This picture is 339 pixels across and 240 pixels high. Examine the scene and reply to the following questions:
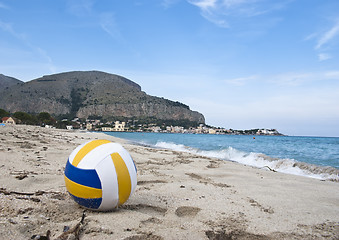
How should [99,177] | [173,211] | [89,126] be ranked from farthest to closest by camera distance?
1. [89,126]
2. [173,211]
3. [99,177]

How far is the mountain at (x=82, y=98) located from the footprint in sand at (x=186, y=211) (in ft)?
368

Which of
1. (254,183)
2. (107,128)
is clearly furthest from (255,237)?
(107,128)

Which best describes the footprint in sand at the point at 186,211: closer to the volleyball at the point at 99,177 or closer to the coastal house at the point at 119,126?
the volleyball at the point at 99,177

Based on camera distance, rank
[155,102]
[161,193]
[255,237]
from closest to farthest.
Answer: [255,237] → [161,193] → [155,102]

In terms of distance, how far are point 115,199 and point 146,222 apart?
22.2 inches

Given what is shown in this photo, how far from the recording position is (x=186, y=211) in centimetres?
377

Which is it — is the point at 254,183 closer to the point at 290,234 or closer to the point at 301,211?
the point at 301,211

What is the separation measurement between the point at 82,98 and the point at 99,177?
423 ft

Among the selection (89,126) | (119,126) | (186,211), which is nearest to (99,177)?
(186,211)

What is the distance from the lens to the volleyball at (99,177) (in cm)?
326

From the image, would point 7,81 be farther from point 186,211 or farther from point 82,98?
point 186,211

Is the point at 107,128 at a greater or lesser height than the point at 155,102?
lesser

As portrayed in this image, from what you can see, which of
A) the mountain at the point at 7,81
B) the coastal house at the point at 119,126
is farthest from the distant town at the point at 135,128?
the mountain at the point at 7,81

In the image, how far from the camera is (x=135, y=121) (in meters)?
119
